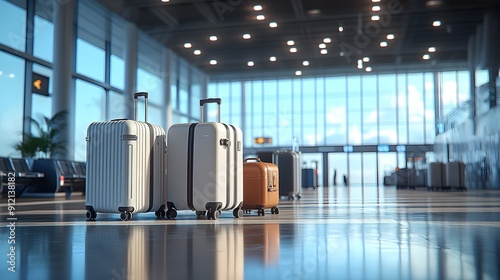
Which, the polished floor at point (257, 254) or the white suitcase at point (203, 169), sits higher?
the white suitcase at point (203, 169)

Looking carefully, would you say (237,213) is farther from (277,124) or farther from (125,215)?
(277,124)

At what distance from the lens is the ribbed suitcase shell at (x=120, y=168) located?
19.6 feet

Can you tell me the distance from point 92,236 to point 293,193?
10.3 meters

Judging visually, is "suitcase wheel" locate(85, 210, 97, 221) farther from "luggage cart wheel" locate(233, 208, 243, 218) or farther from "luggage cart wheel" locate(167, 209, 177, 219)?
"luggage cart wheel" locate(233, 208, 243, 218)

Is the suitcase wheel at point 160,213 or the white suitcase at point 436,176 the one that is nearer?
the suitcase wheel at point 160,213

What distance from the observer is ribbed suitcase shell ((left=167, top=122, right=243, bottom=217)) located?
6191 mm

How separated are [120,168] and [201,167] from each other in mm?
932

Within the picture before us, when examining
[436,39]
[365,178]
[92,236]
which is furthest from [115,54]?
[92,236]

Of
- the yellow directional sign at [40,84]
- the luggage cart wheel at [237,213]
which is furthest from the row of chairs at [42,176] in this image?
the luggage cart wheel at [237,213]

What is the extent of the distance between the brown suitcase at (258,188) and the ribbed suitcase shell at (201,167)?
589mm

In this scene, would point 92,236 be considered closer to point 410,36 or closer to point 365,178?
point 410,36

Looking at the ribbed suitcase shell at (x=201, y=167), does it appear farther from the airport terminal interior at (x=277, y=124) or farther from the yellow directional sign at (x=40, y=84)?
the yellow directional sign at (x=40, y=84)

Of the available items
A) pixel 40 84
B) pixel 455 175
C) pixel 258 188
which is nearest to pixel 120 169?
pixel 258 188

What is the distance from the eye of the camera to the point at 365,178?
141 ft
